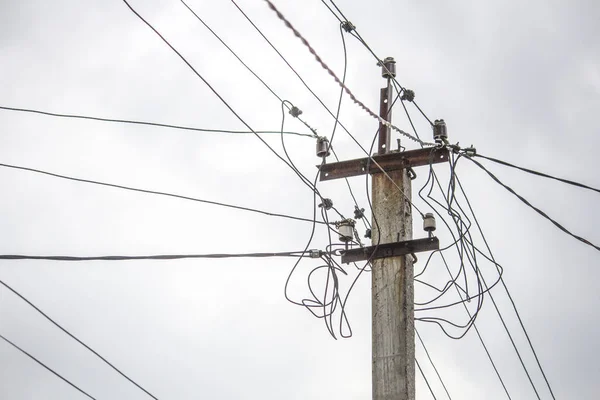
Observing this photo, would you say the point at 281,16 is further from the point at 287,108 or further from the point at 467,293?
Answer: the point at 467,293

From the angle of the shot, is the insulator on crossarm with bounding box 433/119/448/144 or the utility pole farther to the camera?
the insulator on crossarm with bounding box 433/119/448/144

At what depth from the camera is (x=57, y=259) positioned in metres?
8.57

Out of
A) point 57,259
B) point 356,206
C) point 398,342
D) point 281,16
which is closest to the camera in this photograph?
point 281,16

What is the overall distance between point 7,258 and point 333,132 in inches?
158

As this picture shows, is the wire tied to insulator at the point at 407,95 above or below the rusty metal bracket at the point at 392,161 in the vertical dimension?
above

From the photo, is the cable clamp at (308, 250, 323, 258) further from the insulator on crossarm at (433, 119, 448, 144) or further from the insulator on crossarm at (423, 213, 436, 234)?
the insulator on crossarm at (433, 119, 448, 144)

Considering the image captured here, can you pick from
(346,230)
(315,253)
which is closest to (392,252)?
(346,230)

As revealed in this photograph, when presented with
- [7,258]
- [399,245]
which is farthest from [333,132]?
[7,258]

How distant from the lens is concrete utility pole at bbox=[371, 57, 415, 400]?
927 centimetres

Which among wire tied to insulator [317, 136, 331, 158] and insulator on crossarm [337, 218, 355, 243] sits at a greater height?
wire tied to insulator [317, 136, 331, 158]

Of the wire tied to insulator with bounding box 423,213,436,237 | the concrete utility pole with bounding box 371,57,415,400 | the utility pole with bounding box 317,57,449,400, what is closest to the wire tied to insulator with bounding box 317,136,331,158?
the utility pole with bounding box 317,57,449,400

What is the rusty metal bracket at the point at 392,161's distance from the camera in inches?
410

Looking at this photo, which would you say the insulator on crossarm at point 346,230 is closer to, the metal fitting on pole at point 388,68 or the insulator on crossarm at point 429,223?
the insulator on crossarm at point 429,223

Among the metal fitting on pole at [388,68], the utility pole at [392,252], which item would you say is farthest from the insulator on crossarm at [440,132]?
the metal fitting on pole at [388,68]
